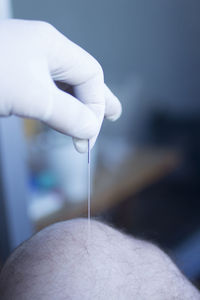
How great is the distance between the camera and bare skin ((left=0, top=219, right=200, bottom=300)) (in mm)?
640

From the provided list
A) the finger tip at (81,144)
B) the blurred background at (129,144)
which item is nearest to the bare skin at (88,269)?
the finger tip at (81,144)

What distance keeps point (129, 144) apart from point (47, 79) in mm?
1800

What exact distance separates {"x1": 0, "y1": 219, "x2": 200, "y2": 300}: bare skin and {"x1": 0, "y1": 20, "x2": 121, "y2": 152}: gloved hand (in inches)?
6.5

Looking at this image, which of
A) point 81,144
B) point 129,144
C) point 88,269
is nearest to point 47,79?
point 81,144

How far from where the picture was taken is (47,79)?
1.90ft

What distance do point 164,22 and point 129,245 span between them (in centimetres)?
177

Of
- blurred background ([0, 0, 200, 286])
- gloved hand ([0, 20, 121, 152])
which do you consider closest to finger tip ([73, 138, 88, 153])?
gloved hand ([0, 20, 121, 152])

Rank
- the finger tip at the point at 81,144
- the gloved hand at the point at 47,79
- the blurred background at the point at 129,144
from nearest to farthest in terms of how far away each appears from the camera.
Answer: the gloved hand at the point at 47,79, the finger tip at the point at 81,144, the blurred background at the point at 129,144

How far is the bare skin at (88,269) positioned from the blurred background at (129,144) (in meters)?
0.77

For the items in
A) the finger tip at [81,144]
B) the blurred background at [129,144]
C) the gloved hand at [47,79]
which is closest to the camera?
the gloved hand at [47,79]

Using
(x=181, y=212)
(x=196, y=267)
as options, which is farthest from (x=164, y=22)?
(x=196, y=267)

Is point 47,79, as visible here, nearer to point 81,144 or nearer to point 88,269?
point 81,144

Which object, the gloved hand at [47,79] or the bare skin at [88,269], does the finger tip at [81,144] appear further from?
the bare skin at [88,269]

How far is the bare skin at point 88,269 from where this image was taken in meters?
0.64
